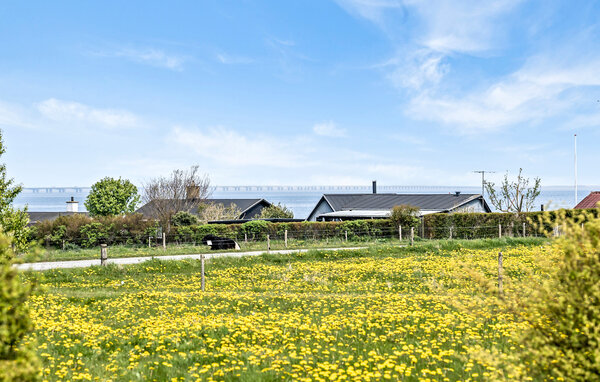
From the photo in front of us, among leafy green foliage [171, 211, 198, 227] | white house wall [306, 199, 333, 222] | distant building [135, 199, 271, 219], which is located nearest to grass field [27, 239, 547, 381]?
leafy green foliage [171, 211, 198, 227]

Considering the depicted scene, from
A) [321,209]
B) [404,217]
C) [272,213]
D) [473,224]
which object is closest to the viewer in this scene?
[473,224]

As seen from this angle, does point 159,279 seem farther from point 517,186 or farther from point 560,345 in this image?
point 517,186

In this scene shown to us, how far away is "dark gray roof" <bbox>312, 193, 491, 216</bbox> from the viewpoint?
193ft

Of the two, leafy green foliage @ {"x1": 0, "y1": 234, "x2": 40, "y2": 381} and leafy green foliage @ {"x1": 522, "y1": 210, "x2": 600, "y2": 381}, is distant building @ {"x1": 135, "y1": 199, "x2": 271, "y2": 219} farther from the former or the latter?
leafy green foliage @ {"x1": 522, "y1": 210, "x2": 600, "y2": 381}

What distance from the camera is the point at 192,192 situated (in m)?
65.1

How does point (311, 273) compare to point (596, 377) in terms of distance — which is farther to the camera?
point (311, 273)

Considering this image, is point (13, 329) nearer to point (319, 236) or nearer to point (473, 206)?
point (319, 236)

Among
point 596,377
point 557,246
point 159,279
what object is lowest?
point 159,279

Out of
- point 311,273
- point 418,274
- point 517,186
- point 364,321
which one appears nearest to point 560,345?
point 364,321

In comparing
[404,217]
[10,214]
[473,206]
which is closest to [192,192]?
[404,217]

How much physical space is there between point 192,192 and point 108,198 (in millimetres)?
11859

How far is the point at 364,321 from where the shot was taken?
1095 cm

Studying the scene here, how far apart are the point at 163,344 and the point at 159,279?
12.5 m

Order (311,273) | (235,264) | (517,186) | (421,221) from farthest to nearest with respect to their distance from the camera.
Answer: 1. (517,186)
2. (421,221)
3. (235,264)
4. (311,273)
